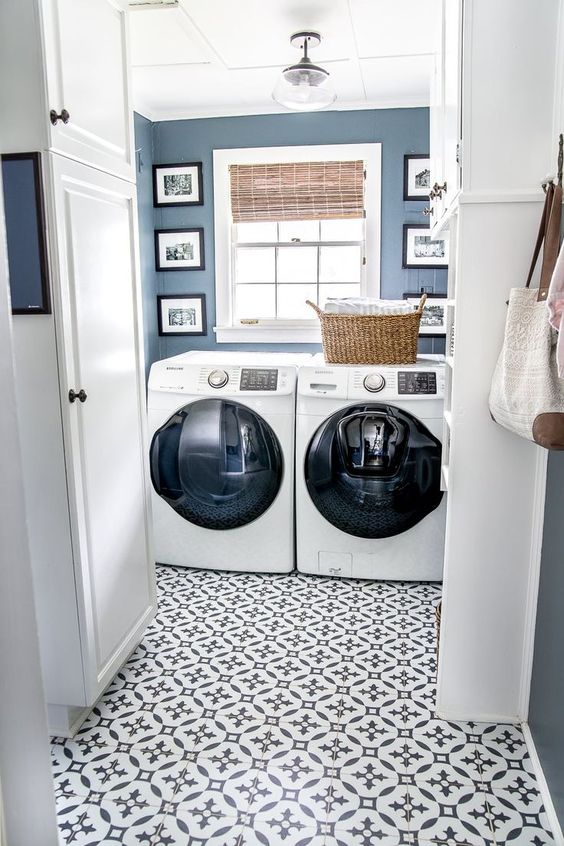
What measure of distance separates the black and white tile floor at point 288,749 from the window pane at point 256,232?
214cm

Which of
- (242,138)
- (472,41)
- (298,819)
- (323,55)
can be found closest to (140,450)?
(298,819)

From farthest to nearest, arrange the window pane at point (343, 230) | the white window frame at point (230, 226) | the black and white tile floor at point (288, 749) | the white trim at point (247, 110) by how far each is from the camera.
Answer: the window pane at point (343, 230) → the white window frame at point (230, 226) → the white trim at point (247, 110) → the black and white tile floor at point (288, 749)

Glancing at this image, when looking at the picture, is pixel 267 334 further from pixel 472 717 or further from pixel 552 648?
pixel 552 648

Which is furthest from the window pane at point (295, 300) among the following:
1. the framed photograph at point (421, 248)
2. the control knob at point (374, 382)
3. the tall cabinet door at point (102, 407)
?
the tall cabinet door at point (102, 407)

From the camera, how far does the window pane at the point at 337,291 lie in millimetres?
3881

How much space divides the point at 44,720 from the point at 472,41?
1796 millimetres

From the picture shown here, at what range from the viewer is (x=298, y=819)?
1.71m

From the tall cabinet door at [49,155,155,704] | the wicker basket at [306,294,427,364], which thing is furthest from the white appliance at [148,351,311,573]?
the tall cabinet door at [49,155,155,704]

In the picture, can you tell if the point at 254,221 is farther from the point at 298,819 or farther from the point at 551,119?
the point at 298,819

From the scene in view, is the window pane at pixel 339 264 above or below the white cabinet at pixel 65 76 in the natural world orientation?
below

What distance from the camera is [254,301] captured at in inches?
157

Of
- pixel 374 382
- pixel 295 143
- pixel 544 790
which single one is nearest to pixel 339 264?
pixel 295 143

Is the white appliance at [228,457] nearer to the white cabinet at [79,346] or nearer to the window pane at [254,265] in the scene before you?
the white cabinet at [79,346]

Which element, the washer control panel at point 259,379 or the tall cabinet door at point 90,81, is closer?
the tall cabinet door at point 90,81
